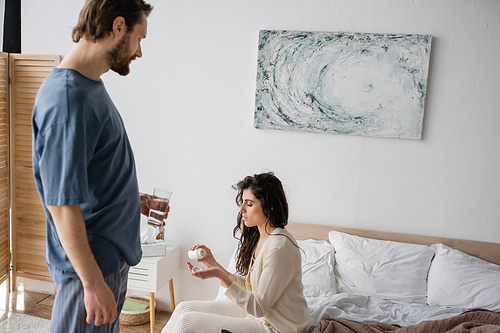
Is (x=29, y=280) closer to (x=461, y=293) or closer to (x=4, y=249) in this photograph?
(x=4, y=249)

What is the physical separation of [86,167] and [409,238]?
6.97ft

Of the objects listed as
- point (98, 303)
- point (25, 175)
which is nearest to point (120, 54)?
point (98, 303)

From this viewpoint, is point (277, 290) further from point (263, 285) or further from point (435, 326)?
point (435, 326)

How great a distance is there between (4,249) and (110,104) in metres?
2.33

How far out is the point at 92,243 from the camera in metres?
1.03

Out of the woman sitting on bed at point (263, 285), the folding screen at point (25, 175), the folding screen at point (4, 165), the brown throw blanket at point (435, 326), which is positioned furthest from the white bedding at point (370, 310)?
the folding screen at point (4, 165)

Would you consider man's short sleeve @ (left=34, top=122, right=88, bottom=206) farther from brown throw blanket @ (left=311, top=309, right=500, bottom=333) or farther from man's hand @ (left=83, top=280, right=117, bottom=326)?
brown throw blanket @ (left=311, top=309, right=500, bottom=333)

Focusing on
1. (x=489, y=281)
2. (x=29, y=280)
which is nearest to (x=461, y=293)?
(x=489, y=281)

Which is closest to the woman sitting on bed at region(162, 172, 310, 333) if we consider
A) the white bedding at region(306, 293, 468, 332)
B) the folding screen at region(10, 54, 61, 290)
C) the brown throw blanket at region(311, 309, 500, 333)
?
the brown throw blanket at region(311, 309, 500, 333)

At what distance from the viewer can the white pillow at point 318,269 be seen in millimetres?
2129

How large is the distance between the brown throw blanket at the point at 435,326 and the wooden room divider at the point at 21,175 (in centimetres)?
216

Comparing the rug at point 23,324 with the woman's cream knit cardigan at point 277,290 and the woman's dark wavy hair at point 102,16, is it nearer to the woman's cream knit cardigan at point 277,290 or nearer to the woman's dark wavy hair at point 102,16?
the woman's cream knit cardigan at point 277,290

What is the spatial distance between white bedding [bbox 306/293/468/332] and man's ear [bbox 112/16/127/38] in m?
1.35

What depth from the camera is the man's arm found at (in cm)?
92
